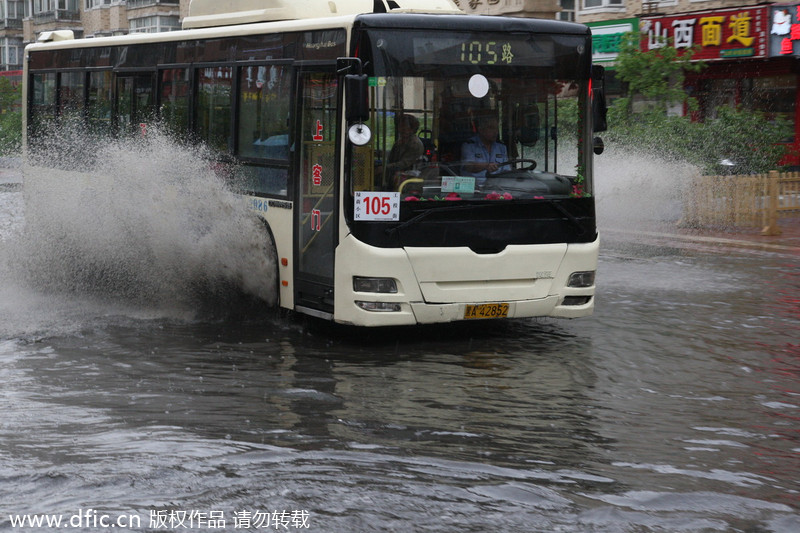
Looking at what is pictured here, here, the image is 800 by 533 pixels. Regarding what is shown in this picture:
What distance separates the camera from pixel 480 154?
34.6 ft

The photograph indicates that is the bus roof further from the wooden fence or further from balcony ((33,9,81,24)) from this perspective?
balcony ((33,9,81,24))

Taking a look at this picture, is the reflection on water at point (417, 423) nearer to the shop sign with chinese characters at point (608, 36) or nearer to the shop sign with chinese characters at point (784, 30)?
the shop sign with chinese characters at point (784, 30)

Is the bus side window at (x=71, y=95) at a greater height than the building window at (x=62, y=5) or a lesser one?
lesser

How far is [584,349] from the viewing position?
34.9 ft

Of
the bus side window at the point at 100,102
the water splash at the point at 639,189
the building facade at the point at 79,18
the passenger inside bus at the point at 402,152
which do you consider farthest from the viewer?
the building facade at the point at 79,18

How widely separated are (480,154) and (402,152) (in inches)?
28.8

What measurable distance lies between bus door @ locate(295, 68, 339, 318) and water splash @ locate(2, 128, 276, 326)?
0.57 metres

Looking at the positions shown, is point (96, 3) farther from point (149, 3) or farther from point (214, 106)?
point (214, 106)

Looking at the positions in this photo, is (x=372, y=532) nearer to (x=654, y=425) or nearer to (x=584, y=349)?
(x=654, y=425)

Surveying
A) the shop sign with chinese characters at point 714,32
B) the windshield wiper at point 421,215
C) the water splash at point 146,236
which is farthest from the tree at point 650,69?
the windshield wiper at point 421,215

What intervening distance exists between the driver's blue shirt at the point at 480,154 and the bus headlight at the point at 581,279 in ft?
3.86

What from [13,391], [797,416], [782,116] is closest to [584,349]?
[797,416]

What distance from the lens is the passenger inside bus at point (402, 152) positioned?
10.1 meters

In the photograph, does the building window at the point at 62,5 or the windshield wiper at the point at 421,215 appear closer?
the windshield wiper at the point at 421,215
